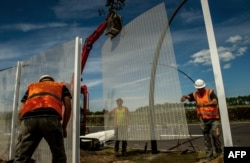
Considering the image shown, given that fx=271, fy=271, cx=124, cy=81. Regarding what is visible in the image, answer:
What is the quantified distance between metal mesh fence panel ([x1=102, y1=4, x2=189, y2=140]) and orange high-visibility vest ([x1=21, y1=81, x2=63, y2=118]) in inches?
91.5

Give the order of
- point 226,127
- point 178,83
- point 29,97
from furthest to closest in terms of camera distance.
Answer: point 178,83, point 29,97, point 226,127

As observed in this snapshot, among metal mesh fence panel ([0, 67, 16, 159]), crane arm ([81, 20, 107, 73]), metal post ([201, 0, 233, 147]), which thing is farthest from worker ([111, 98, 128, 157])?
crane arm ([81, 20, 107, 73])

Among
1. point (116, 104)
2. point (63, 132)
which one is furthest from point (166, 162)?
point (63, 132)

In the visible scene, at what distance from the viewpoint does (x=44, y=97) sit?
394cm

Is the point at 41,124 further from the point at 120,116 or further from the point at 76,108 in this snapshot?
the point at 120,116

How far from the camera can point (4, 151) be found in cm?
732

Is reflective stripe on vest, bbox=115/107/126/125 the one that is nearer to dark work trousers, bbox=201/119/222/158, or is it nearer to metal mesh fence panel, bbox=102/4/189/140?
metal mesh fence panel, bbox=102/4/189/140

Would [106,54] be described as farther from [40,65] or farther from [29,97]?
[29,97]

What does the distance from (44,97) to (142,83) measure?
273cm

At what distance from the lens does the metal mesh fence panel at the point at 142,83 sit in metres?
5.37

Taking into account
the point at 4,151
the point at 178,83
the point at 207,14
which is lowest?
the point at 4,151

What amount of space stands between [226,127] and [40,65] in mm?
4504

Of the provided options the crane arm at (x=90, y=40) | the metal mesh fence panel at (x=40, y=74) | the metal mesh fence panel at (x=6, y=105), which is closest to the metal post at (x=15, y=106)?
the metal mesh fence panel at (x=40, y=74)

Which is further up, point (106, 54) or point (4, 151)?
point (106, 54)
